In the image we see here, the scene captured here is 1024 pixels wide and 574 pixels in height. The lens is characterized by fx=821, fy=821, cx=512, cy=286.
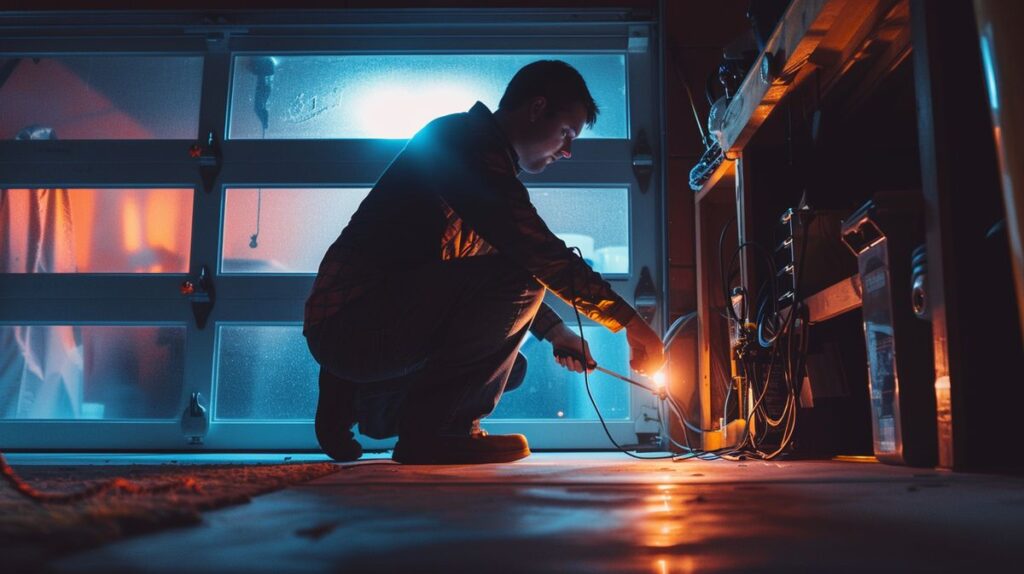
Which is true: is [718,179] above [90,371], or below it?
above

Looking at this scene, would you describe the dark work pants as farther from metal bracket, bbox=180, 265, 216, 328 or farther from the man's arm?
metal bracket, bbox=180, 265, 216, 328

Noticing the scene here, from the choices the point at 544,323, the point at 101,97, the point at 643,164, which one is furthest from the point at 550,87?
the point at 101,97

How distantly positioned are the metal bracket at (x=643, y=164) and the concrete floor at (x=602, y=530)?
7.23 ft

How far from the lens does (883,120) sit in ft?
7.07

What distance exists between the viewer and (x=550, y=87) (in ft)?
6.36

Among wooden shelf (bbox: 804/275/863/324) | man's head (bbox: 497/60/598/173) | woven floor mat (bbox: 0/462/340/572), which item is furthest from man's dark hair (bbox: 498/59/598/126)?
woven floor mat (bbox: 0/462/340/572)

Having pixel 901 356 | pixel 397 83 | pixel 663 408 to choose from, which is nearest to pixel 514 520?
pixel 901 356

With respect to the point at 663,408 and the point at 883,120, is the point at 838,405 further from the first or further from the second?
the point at 663,408

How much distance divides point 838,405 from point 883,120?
2.51ft

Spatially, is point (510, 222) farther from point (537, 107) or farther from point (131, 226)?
point (131, 226)

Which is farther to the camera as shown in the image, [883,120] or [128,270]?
[128,270]

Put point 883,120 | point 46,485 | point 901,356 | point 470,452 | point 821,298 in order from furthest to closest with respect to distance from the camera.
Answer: point 883,120 → point 821,298 → point 470,452 → point 901,356 → point 46,485

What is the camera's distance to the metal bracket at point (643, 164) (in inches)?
123

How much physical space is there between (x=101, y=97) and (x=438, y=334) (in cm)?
→ 232
